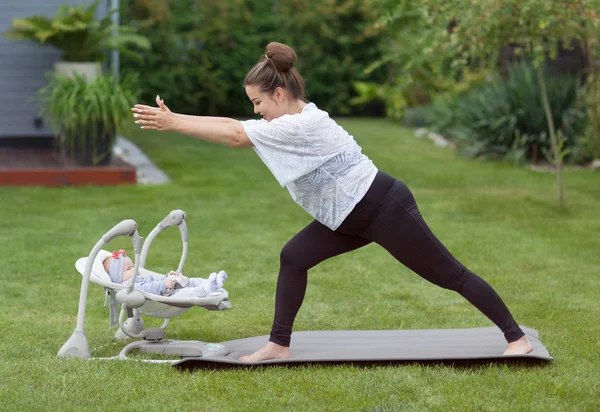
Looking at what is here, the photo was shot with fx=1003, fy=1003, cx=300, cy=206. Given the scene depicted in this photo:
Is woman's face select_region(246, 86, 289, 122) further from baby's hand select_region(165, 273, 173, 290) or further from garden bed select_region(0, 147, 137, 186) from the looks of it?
garden bed select_region(0, 147, 137, 186)

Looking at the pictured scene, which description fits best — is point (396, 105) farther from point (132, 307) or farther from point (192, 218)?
point (132, 307)

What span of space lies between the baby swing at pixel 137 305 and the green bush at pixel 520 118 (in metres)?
8.08

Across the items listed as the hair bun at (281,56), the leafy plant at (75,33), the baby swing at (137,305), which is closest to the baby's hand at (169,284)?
the baby swing at (137,305)

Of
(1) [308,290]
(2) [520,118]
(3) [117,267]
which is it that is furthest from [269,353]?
(2) [520,118]

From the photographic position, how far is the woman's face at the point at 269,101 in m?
4.40

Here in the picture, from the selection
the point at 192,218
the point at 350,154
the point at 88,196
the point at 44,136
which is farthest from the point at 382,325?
the point at 44,136

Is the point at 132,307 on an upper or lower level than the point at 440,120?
upper

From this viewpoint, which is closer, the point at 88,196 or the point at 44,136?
the point at 88,196

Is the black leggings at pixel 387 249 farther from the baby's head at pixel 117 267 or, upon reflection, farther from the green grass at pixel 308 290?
the baby's head at pixel 117 267

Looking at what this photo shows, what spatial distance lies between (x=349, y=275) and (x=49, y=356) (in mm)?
2489

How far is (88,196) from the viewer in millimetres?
9750

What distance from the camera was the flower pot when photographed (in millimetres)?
11265

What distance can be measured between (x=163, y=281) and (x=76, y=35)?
7069 mm

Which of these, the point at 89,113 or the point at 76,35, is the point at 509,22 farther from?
the point at 76,35
